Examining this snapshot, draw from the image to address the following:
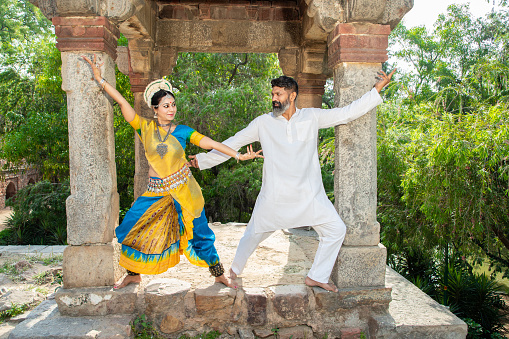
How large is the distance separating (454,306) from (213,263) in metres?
4.09

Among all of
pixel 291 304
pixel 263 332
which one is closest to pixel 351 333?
pixel 291 304

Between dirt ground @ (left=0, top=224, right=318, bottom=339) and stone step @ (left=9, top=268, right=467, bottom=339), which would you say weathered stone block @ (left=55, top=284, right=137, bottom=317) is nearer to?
stone step @ (left=9, top=268, right=467, bottom=339)

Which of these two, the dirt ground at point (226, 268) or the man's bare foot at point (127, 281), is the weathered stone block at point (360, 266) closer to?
the dirt ground at point (226, 268)

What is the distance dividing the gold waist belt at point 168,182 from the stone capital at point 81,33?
45.8 inches

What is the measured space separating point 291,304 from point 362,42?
2206 mm

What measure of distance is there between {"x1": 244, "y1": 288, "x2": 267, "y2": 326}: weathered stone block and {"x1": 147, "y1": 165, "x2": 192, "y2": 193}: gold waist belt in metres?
1.08

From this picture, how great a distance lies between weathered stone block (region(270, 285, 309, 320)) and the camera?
3.18 m

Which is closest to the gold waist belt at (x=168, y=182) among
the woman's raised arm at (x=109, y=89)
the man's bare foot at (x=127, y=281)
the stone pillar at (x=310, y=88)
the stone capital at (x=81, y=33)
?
the woman's raised arm at (x=109, y=89)

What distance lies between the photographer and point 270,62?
10.4 m

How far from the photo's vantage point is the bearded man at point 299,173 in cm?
318

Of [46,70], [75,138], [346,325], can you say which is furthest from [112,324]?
[46,70]

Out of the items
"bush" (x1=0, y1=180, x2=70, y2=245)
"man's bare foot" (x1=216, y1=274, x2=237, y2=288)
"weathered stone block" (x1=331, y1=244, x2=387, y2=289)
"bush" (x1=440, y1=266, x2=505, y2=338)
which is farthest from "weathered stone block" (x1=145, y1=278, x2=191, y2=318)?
"bush" (x1=0, y1=180, x2=70, y2=245)

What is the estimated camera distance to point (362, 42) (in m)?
3.24

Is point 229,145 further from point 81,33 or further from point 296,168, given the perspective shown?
point 81,33
